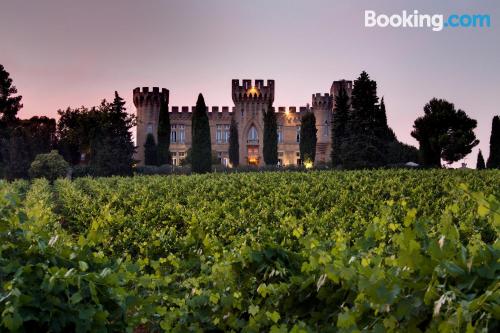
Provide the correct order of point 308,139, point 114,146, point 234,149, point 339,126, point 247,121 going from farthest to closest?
point 247,121
point 234,149
point 308,139
point 339,126
point 114,146

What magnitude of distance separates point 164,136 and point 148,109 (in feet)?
32.1

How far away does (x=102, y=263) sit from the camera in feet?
→ 12.6

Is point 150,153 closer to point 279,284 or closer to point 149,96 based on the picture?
point 149,96

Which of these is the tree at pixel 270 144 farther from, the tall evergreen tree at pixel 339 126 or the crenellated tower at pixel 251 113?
the tall evergreen tree at pixel 339 126

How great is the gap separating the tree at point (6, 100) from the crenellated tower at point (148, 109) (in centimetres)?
1479

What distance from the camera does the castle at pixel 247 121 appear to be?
7588 centimetres

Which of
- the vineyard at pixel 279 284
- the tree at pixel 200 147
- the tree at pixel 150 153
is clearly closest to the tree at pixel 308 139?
the tree at pixel 200 147

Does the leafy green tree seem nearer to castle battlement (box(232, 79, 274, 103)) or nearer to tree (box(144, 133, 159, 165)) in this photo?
tree (box(144, 133, 159, 165))

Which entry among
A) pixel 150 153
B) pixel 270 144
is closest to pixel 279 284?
pixel 270 144

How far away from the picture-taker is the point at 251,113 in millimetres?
76125

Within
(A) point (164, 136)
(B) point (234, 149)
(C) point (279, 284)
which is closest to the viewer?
(C) point (279, 284)

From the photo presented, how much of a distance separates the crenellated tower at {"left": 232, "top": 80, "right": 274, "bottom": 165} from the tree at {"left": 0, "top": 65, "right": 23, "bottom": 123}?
2710 cm

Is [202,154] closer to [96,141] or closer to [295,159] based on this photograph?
[96,141]

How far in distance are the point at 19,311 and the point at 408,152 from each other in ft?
198
